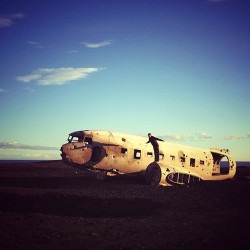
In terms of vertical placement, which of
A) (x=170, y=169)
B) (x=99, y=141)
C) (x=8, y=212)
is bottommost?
(x=8, y=212)

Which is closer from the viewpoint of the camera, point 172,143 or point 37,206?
point 37,206

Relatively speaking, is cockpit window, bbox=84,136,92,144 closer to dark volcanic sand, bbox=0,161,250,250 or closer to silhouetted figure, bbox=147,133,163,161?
dark volcanic sand, bbox=0,161,250,250

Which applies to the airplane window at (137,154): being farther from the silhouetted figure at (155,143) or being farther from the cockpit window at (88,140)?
the cockpit window at (88,140)

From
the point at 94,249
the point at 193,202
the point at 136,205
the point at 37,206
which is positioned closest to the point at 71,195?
the point at 37,206

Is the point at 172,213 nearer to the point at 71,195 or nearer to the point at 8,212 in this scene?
the point at 71,195

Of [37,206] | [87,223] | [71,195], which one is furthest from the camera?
[71,195]

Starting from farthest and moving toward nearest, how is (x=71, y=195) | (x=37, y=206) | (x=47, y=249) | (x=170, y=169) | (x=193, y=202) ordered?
(x=170, y=169)
(x=71, y=195)
(x=193, y=202)
(x=37, y=206)
(x=47, y=249)

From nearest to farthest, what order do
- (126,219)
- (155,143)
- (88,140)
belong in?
(126,219)
(88,140)
(155,143)

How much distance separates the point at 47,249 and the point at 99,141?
14.1m

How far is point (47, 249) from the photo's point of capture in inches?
326

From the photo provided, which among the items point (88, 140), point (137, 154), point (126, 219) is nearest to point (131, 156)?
point (137, 154)

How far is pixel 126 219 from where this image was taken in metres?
11.9

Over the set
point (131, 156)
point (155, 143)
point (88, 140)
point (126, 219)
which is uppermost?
point (155, 143)

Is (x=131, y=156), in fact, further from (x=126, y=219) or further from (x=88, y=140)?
(x=126, y=219)
